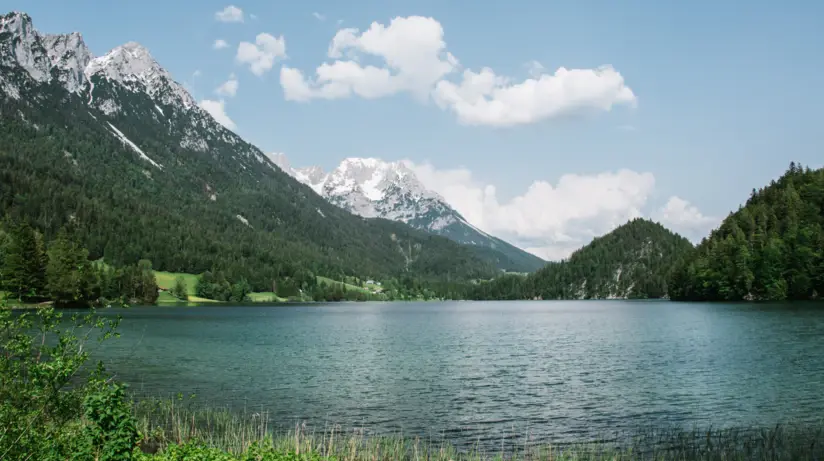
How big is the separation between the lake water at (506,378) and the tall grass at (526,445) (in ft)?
8.37

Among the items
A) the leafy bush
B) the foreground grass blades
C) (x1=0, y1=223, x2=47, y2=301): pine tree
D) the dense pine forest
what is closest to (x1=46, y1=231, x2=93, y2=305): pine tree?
the dense pine forest

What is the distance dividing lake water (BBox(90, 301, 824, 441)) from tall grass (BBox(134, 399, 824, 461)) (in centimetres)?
255

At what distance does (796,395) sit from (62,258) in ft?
582

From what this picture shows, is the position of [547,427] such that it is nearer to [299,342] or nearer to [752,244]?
[299,342]

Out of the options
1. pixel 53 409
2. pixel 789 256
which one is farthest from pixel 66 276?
pixel 789 256

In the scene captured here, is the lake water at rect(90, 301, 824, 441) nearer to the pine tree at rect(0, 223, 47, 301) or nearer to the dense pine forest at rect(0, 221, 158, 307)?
the dense pine forest at rect(0, 221, 158, 307)

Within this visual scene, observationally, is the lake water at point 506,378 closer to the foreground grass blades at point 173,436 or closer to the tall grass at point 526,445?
the tall grass at point 526,445

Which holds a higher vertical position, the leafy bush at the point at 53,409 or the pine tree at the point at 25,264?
the pine tree at the point at 25,264

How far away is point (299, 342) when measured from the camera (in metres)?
102

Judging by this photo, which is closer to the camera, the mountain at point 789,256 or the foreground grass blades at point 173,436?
the foreground grass blades at point 173,436

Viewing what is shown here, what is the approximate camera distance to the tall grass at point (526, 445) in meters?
29.5

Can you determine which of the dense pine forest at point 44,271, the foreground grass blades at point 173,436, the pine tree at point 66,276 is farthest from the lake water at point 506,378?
the dense pine forest at point 44,271

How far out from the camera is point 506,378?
193ft

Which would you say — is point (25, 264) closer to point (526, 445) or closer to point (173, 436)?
point (173, 436)
